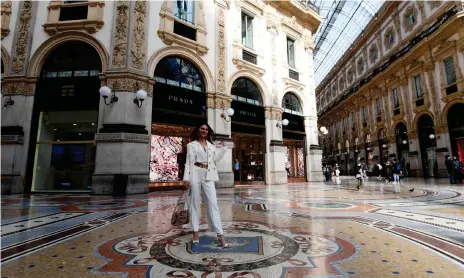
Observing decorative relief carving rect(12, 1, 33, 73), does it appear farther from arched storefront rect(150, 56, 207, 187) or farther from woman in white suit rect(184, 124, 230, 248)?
woman in white suit rect(184, 124, 230, 248)

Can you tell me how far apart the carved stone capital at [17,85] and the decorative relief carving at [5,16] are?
1906 mm

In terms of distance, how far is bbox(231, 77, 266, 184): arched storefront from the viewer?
444 inches

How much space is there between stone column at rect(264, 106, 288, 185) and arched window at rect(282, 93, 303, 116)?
123cm

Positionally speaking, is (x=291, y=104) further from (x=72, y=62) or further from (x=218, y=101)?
(x=72, y=62)

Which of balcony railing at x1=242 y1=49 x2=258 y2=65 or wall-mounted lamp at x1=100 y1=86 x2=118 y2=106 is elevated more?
balcony railing at x1=242 y1=49 x2=258 y2=65

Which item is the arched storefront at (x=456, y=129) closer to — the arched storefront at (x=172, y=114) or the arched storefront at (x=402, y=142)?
the arched storefront at (x=402, y=142)

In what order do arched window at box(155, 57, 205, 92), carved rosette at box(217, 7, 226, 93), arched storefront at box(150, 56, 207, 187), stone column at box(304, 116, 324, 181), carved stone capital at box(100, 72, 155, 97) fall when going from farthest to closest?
1. stone column at box(304, 116, 324, 181)
2. carved rosette at box(217, 7, 226, 93)
3. arched window at box(155, 57, 205, 92)
4. arched storefront at box(150, 56, 207, 187)
5. carved stone capital at box(100, 72, 155, 97)

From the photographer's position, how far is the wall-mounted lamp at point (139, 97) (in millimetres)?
7426

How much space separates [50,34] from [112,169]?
5.84m

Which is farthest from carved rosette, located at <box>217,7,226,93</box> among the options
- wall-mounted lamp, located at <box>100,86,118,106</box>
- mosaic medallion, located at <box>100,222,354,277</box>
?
mosaic medallion, located at <box>100,222,354,277</box>

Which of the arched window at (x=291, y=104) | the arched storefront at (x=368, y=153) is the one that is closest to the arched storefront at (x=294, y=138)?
the arched window at (x=291, y=104)

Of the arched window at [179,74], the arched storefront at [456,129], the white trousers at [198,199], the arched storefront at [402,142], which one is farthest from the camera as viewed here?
the arched storefront at [402,142]

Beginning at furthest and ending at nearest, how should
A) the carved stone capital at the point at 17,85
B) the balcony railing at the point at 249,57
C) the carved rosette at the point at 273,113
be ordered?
the carved rosette at the point at 273,113 → the balcony railing at the point at 249,57 → the carved stone capital at the point at 17,85

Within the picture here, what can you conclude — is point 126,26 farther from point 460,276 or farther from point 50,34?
point 460,276
